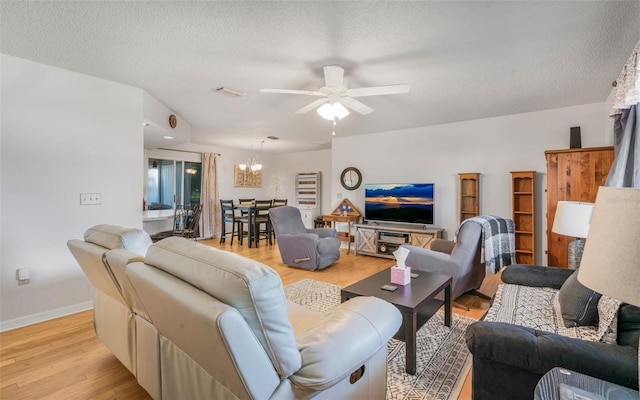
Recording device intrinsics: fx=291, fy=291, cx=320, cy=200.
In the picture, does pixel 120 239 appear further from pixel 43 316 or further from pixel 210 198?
pixel 210 198

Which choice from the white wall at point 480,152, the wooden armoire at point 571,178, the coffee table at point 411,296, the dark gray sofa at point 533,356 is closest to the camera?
the dark gray sofa at point 533,356

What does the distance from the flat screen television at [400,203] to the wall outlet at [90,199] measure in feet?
13.4

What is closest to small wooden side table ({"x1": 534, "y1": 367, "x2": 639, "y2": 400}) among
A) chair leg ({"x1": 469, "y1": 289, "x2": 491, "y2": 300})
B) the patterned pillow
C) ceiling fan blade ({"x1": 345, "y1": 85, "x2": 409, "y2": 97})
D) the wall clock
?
the patterned pillow

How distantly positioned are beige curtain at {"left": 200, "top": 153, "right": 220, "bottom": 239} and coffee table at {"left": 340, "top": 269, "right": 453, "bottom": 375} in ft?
18.2

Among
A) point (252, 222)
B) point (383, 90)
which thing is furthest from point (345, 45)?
point (252, 222)

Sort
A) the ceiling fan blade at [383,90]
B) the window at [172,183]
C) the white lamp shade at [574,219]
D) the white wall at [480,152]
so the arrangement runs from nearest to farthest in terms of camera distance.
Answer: the white lamp shade at [574,219] < the ceiling fan blade at [383,90] < the white wall at [480,152] < the window at [172,183]

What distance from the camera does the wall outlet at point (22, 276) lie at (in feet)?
8.66

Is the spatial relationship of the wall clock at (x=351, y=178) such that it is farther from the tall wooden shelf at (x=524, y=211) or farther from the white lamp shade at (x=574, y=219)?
the white lamp shade at (x=574, y=219)

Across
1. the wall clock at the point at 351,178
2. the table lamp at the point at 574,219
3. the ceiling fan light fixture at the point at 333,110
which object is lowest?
the table lamp at the point at 574,219

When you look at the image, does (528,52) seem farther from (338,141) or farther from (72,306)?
(72,306)

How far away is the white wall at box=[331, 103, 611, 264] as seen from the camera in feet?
12.9

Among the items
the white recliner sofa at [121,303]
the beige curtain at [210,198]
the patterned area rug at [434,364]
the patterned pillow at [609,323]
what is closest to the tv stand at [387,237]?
the patterned area rug at [434,364]

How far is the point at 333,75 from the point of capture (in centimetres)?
269

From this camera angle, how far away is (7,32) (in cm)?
222
